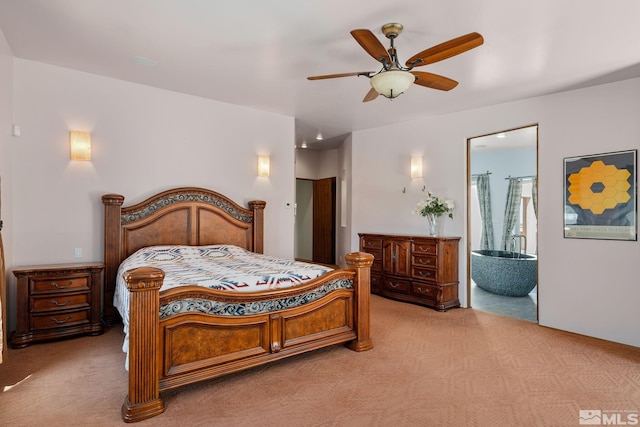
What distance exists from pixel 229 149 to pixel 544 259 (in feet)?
13.6

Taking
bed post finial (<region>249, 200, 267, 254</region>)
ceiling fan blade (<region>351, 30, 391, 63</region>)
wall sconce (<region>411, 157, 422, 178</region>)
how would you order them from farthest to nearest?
wall sconce (<region>411, 157, 422, 178</region>)
bed post finial (<region>249, 200, 267, 254</region>)
ceiling fan blade (<region>351, 30, 391, 63</region>)

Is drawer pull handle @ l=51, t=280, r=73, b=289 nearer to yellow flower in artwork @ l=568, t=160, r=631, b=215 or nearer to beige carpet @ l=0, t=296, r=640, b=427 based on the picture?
beige carpet @ l=0, t=296, r=640, b=427

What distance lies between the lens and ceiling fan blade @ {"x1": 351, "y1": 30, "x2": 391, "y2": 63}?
231 cm

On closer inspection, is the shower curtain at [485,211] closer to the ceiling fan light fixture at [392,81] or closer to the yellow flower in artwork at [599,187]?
the yellow flower in artwork at [599,187]

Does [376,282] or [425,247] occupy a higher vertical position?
[425,247]

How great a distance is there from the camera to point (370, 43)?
2.45m

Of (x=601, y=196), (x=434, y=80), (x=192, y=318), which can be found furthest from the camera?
(x=601, y=196)

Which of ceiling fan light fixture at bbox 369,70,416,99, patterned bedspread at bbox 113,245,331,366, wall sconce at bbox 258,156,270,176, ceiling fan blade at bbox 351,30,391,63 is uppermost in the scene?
ceiling fan blade at bbox 351,30,391,63

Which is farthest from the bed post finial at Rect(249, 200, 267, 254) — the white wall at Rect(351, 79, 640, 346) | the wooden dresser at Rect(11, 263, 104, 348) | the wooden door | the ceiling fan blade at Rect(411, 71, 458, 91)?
the wooden door

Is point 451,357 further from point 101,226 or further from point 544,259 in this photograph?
point 101,226

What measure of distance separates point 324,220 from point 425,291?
3825 mm

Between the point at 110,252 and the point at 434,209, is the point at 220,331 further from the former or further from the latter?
the point at 434,209

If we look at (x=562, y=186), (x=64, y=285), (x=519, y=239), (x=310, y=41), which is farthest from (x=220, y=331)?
(x=519, y=239)

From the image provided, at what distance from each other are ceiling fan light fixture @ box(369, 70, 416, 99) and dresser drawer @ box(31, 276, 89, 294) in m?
3.28
